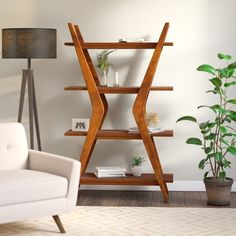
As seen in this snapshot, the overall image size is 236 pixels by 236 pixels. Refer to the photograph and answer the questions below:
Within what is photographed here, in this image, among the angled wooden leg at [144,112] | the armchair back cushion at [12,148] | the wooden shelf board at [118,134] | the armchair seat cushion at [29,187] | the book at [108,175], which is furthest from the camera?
the book at [108,175]

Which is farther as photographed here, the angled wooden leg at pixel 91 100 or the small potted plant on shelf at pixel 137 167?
the small potted plant on shelf at pixel 137 167

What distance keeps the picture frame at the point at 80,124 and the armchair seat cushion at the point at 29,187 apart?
1.24 meters

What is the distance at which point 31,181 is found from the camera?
4.34 m

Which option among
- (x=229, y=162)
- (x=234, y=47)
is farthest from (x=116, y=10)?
(x=229, y=162)

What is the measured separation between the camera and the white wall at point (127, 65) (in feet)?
19.5

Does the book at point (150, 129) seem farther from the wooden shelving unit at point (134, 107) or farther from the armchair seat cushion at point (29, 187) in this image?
the armchair seat cushion at point (29, 187)

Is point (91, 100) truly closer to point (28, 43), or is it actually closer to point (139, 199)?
point (28, 43)

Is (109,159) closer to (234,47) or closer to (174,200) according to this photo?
(174,200)

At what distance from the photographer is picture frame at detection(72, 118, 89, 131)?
577cm

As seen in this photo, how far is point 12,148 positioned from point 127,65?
1.61m

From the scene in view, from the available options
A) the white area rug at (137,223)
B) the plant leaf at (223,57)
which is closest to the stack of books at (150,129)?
the white area rug at (137,223)

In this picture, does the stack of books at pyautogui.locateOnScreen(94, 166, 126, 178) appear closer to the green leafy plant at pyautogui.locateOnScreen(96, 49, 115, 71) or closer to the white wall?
the white wall

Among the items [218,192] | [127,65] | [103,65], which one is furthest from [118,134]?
[218,192]

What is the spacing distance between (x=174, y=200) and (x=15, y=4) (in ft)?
7.62
